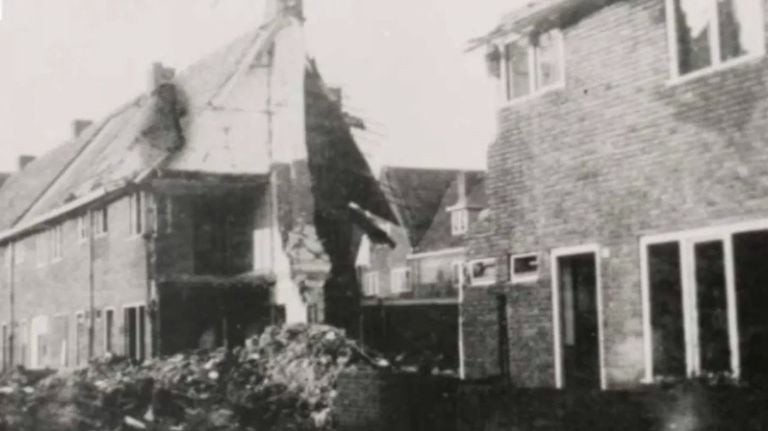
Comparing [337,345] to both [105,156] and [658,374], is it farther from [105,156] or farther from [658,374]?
[105,156]

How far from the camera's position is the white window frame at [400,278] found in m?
45.6

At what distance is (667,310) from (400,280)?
3499 centimetres

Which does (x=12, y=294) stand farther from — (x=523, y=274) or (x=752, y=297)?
(x=752, y=297)

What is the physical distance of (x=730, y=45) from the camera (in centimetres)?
1098

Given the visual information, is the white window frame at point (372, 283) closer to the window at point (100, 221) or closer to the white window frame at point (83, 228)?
the white window frame at point (83, 228)

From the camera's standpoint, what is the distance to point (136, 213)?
24.8 metres

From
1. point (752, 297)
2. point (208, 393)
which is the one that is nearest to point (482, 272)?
point (752, 297)

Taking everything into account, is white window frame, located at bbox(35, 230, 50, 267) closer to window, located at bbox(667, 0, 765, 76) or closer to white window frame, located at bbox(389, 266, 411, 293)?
white window frame, located at bbox(389, 266, 411, 293)

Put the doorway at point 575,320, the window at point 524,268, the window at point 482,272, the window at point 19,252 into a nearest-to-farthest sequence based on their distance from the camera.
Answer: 1. the doorway at point 575,320
2. the window at point 524,268
3. the window at point 482,272
4. the window at point 19,252

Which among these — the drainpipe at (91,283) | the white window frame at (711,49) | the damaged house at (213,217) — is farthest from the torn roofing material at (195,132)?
the white window frame at (711,49)

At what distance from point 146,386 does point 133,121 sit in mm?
15753

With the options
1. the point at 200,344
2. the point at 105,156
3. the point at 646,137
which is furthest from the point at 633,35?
the point at 105,156

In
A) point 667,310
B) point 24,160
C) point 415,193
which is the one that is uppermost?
point 24,160

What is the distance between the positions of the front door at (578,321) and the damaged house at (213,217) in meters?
12.0
